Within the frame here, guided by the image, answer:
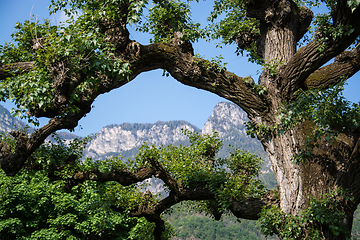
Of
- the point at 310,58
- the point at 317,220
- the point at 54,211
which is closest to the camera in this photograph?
the point at 317,220

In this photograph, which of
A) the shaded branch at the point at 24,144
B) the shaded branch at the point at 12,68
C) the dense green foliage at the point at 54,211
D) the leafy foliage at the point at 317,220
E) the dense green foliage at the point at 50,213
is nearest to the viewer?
the shaded branch at the point at 24,144

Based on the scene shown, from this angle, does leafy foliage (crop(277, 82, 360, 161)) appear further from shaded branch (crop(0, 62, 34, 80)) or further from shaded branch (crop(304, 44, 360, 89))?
shaded branch (crop(0, 62, 34, 80))

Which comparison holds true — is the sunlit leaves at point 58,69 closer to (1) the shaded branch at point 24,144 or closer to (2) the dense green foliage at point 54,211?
(1) the shaded branch at point 24,144

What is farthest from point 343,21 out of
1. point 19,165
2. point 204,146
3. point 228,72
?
point 204,146

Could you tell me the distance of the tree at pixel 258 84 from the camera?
6320mm

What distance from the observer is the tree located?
632 cm

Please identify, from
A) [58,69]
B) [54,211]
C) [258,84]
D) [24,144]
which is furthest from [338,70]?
[54,211]

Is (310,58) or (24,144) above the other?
(310,58)

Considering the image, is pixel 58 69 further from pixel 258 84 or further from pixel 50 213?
pixel 50 213

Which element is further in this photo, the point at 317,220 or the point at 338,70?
Answer: the point at 338,70

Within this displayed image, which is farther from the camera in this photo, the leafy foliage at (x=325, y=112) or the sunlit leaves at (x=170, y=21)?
the sunlit leaves at (x=170, y=21)

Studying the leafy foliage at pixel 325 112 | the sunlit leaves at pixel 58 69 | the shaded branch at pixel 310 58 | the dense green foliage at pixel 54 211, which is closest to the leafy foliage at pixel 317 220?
the leafy foliage at pixel 325 112

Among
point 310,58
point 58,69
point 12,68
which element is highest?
point 12,68

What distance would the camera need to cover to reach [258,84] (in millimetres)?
8828
